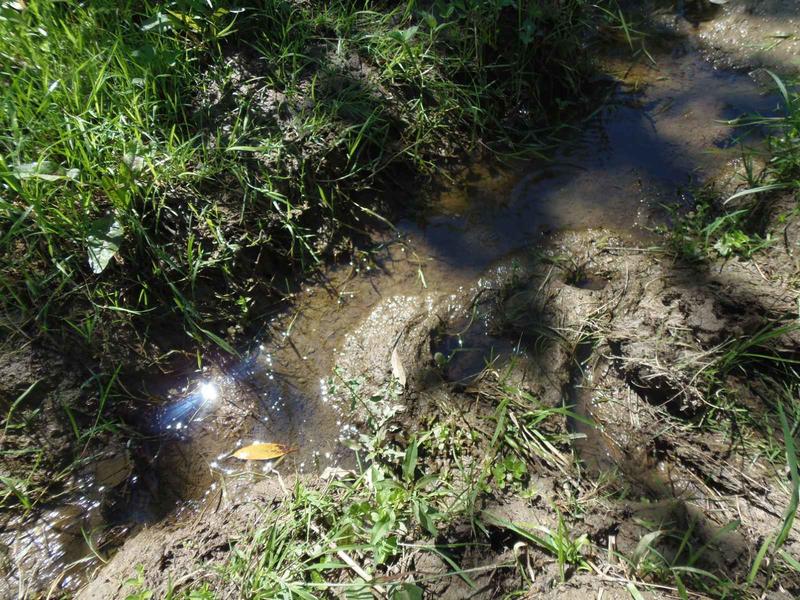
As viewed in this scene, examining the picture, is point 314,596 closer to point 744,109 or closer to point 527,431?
point 527,431

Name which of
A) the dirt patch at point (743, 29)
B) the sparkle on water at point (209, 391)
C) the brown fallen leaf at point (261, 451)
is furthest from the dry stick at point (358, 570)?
the dirt patch at point (743, 29)

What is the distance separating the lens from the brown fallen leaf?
7.40 ft

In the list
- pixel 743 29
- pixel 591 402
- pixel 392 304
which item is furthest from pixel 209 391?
pixel 743 29

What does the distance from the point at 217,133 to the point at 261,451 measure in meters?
1.48

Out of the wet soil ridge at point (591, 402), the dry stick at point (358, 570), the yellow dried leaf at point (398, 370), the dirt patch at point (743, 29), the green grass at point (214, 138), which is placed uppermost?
the green grass at point (214, 138)

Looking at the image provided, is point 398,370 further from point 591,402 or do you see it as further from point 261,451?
point 591,402

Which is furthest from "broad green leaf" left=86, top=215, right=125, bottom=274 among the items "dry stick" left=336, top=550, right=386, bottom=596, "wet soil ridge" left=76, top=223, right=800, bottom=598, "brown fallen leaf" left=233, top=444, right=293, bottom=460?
"dry stick" left=336, top=550, right=386, bottom=596

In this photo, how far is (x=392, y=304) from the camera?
2.63m

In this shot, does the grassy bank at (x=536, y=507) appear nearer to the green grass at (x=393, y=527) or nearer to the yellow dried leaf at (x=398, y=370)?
the green grass at (x=393, y=527)

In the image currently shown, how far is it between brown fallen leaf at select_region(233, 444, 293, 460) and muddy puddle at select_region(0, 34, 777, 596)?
3cm

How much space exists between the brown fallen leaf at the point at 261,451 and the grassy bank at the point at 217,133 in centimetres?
48

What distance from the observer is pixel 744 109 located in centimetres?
317

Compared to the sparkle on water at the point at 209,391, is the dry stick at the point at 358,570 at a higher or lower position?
lower

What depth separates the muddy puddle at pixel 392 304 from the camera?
215 centimetres
